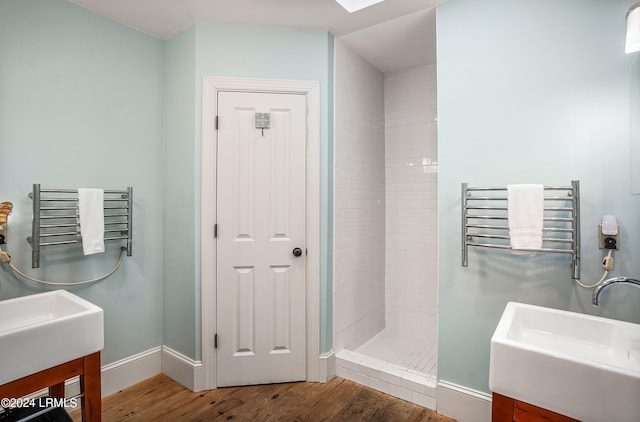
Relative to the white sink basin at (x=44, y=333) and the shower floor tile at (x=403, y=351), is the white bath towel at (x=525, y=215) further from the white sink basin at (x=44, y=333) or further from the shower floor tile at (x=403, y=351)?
the white sink basin at (x=44, y=333)

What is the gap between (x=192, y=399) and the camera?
83.6 inches

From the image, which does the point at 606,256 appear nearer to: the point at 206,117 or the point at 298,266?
the point at 298,266

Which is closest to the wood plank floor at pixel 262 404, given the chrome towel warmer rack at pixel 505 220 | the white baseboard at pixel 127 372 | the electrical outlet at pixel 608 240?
the white baseboard at pixel 127 372

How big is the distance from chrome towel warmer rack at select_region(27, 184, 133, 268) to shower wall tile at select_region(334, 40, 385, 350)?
1429 mm

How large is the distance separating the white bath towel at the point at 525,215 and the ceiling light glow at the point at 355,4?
4.53ft

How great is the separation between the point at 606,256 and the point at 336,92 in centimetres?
184

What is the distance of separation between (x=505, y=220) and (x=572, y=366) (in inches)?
36.5

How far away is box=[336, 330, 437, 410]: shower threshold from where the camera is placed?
6.91 feet

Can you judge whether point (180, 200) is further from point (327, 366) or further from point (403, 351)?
point (403, 351)

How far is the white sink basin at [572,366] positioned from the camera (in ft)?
3.22

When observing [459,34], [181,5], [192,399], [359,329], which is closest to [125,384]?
[192,399]

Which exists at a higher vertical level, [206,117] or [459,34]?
[459,34]

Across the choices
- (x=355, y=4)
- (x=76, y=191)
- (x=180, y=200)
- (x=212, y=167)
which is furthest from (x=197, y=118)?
(x=355, y=4)

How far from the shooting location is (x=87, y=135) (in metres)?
2.10
